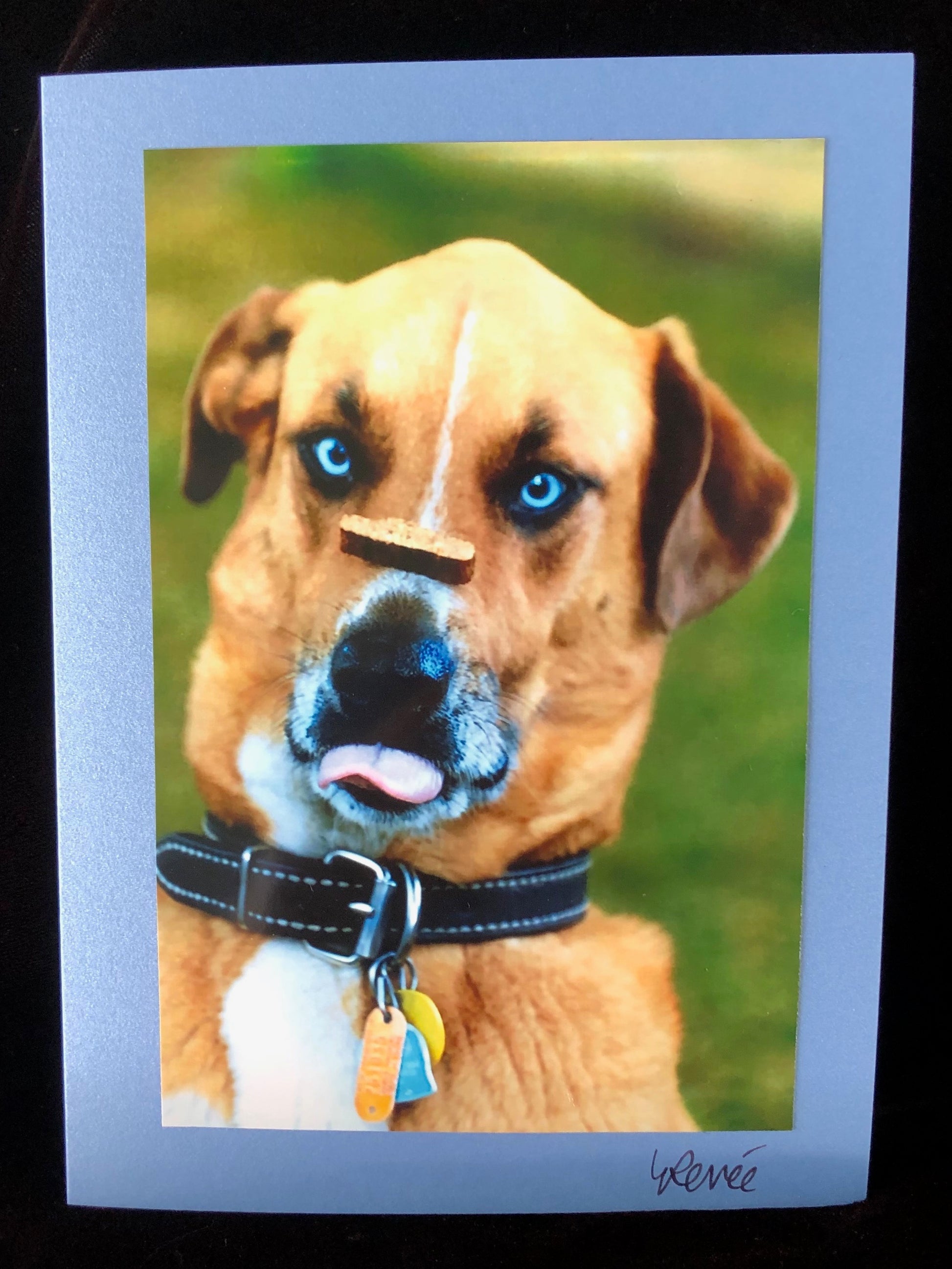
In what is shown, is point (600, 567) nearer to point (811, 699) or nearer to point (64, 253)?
point (811, 699)

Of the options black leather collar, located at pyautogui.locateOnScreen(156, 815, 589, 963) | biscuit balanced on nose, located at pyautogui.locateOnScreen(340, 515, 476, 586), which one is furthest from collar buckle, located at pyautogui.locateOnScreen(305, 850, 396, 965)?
biscuit balanced on nose, located at pyautogui.locateOnScreen(340, 515, 476, 586)

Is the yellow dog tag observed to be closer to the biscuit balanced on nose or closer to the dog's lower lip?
the dog's lower lip

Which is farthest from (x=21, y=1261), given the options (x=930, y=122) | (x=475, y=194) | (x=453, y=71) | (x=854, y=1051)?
(x=930, y=122)

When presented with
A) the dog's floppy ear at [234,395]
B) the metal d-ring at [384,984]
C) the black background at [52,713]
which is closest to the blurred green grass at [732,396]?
the dog's floppy ear at [234,395]

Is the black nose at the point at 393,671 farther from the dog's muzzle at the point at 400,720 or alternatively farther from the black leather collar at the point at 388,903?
the black leather collar at the point at 388,903
